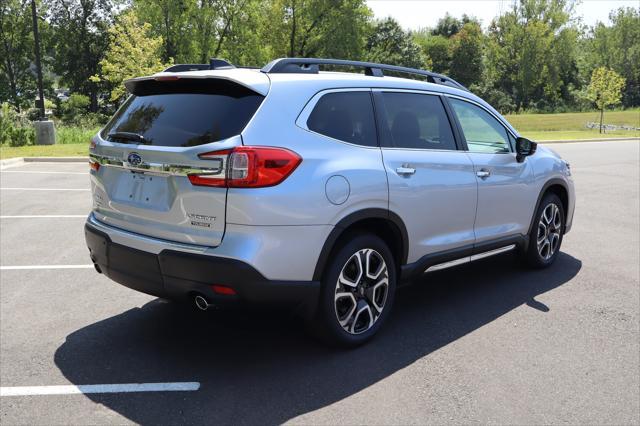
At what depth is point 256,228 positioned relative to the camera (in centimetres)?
330

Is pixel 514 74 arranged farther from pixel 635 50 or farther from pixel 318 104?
pixel 318 104

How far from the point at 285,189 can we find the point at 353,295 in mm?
996

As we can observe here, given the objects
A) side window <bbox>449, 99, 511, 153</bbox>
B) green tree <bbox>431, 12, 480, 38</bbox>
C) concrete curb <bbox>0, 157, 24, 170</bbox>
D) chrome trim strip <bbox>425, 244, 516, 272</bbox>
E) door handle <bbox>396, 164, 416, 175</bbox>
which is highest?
green tree <bbox>431, 12, 480, 38</bbox>

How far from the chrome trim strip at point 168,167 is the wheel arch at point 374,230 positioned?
825 millimetres

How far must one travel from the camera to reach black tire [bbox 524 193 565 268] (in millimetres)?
5750

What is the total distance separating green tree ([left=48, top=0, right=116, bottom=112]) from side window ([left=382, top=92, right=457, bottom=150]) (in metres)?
57.0

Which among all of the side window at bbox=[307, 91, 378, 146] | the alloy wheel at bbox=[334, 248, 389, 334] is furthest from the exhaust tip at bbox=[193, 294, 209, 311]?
the side window at bbox=[307, 91, 378, 146]

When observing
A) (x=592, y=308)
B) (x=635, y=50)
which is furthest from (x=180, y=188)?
(x=635, y=50)

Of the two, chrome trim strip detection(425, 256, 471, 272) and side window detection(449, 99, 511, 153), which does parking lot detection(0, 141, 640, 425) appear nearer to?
chrome trim strip detection(425, 256, 471, 272)

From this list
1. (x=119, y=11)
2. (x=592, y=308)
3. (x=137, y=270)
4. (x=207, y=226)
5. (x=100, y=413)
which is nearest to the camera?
(x=100, y=413)

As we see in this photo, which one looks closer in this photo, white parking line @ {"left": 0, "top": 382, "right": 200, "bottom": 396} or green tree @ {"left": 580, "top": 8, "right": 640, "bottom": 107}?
white parking line @ {"left": 0, "top": 382, "right": 200, "bottom": 396}

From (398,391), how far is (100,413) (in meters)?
1.68

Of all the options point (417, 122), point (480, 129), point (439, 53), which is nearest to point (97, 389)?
point (417, 122)

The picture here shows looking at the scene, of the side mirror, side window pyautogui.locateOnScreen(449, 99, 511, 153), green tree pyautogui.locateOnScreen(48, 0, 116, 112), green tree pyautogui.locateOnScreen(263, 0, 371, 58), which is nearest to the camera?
side window pyautogui.locateOnScreen(449, 99, 511, 153)
